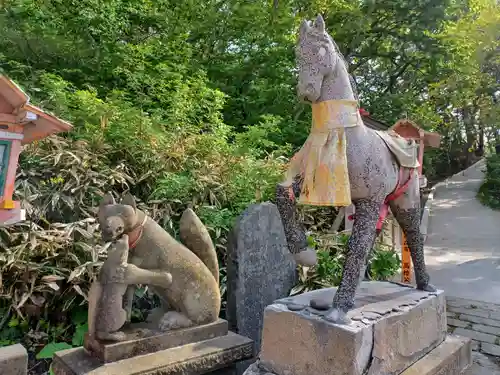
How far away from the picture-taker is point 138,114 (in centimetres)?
502

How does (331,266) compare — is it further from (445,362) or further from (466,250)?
(466,250)

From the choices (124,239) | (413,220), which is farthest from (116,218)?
(413,220)

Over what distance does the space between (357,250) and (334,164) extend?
20.1 inches

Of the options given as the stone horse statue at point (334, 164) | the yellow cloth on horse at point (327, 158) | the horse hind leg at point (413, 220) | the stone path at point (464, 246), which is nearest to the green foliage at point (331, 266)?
the horse hind leg at point (413, 220)

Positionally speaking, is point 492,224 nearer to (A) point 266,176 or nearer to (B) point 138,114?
(A) point 266,176

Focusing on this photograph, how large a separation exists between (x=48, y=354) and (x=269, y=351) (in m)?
1.95

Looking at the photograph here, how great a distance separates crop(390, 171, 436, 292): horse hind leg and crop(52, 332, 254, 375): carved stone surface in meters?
1.30

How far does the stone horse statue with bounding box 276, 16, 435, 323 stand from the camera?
2133mm

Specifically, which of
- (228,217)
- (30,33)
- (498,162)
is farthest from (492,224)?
(30,33)

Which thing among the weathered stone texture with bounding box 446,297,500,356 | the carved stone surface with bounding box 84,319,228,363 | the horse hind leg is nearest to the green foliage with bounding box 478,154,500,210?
the weathered stone texture with bounding box 446,297,500,356

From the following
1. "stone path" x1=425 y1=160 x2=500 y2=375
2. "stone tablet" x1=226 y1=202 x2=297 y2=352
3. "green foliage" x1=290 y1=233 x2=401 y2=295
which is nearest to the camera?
"stone tablet" x1=226 y1=202 x2=297 y2=352

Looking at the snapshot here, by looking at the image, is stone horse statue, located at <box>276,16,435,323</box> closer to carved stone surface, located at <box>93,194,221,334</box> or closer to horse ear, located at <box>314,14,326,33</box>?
horse ear, located at <box>314,14,326,33</box>

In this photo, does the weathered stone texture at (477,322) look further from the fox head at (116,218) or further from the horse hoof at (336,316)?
the fox head at (116,218)

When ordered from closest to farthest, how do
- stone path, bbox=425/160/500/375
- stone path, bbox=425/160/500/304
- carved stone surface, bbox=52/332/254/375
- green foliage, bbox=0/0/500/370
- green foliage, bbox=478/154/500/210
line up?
carved stone surface, bbox=52/332/254/375 → green foliage, bbox=0/0/500/370 → stone path, bbox=425/160/500/375 → stone path, bbox=425/160/500/304 → green foliage, bbox=478/154/500/210
